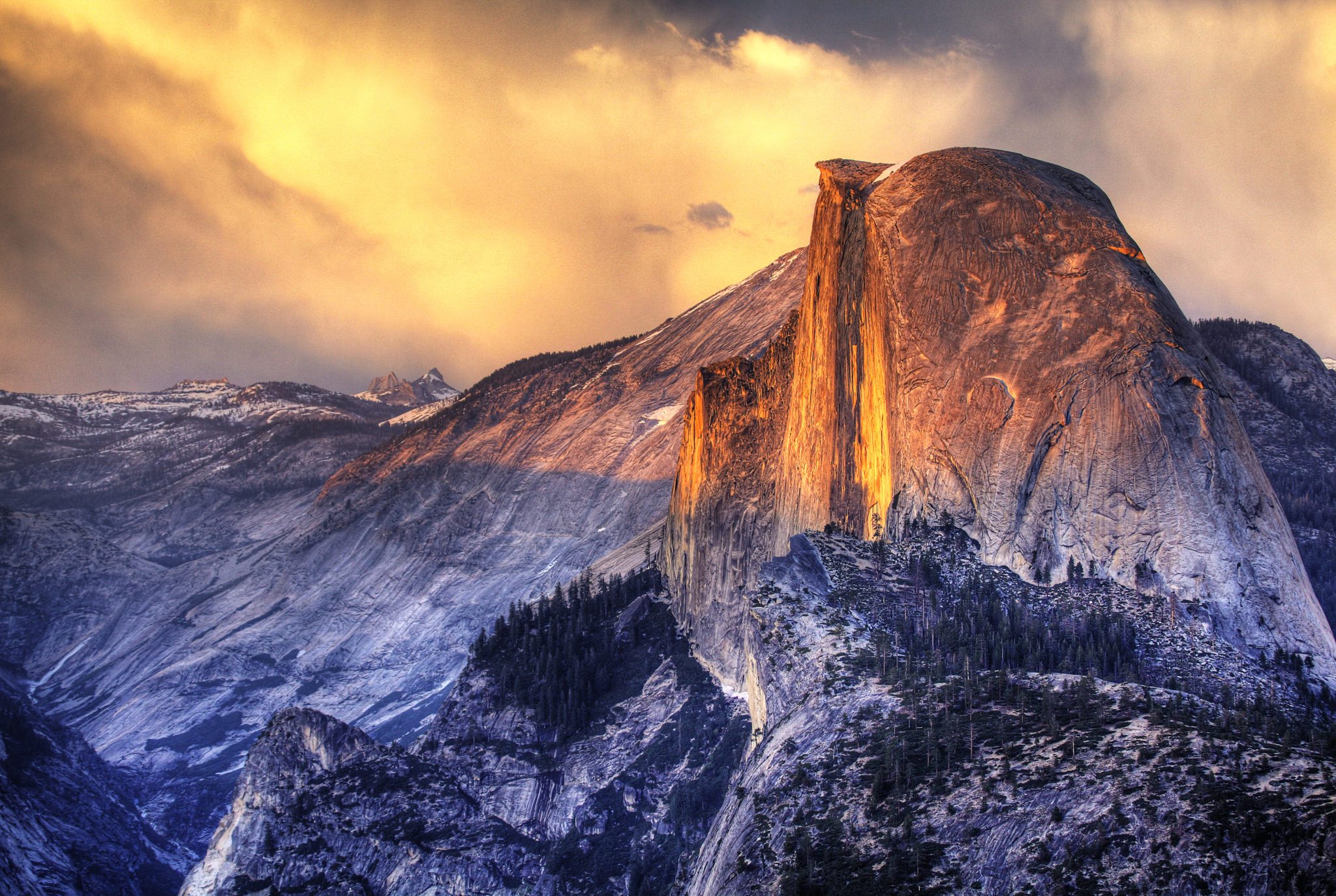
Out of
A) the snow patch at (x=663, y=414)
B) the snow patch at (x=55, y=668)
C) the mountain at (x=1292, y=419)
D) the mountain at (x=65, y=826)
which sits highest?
the snow patch at (x=663, y=414)

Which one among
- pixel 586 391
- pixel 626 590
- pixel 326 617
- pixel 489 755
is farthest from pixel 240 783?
pixel 586 391

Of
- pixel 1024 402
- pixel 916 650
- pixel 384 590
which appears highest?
pixel 384 590

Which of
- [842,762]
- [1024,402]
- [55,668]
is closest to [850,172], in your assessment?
[1024,402]

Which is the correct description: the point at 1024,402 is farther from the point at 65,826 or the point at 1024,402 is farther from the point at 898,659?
the point at 65,826

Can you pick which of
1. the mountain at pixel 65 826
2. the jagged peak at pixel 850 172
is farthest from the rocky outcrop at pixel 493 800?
the jagged peak at pixel 850 172

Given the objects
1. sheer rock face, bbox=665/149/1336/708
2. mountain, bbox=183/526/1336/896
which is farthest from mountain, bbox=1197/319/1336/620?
mountain, bbox=183/526/1336/896

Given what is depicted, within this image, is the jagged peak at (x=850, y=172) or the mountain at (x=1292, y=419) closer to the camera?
the jagged peak at (x=850, y=172)

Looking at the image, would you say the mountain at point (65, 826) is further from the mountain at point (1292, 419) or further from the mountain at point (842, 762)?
the mountain at point (1292, 419)
